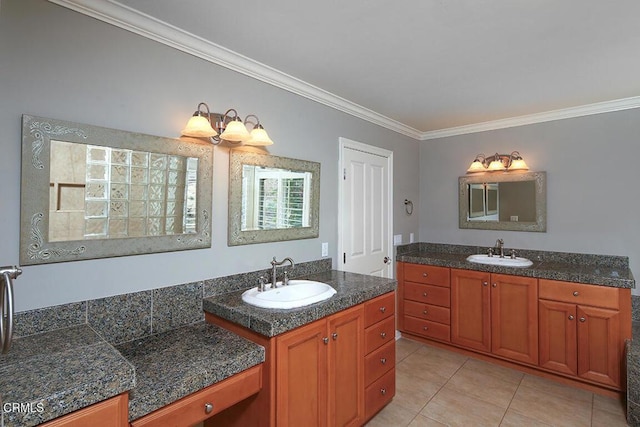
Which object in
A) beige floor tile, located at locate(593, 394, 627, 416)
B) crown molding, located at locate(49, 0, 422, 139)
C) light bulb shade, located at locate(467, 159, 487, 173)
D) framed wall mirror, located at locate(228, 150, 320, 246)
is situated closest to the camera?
crown molding, located at locate(49, 0, 422, 139)

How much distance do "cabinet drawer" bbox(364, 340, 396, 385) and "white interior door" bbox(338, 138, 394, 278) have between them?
2.64ft

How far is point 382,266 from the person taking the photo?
3.44 m

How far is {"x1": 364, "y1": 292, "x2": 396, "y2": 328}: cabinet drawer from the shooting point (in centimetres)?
214

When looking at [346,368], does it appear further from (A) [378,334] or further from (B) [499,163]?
(B) [499,163]

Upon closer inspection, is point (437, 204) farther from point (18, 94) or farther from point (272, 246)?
point (18, 94)

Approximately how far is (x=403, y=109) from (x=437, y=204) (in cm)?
137

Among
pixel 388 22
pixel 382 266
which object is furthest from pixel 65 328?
pixel 382 266

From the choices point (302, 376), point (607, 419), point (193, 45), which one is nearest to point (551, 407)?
point (607, 419)

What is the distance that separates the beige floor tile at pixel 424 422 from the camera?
2209 mm

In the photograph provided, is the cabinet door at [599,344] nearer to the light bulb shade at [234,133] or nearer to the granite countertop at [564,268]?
the granite countertop at [564,268]

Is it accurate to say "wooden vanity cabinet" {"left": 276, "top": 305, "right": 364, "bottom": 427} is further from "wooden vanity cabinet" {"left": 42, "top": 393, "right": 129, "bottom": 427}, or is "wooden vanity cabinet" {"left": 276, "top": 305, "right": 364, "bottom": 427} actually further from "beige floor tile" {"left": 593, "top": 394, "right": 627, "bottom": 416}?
"beige floor tile" {"left": 593, "top": 394, "right": 627, "bottom": 416}

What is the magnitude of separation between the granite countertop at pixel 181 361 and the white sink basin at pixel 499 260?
2514 mm

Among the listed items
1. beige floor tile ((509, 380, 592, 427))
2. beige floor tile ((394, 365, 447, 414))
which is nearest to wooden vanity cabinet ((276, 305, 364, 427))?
beige floor tile ((394, 365, 447, 414))

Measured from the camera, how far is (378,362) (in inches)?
88.8
